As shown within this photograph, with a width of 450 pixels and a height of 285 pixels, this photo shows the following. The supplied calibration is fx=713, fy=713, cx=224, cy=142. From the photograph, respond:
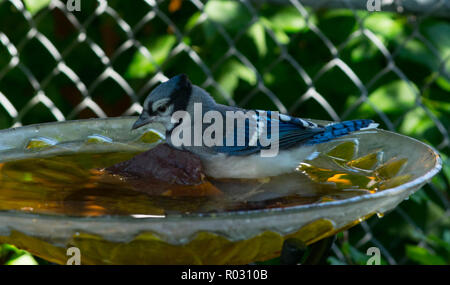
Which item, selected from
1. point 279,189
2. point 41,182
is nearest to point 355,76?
point 279,189

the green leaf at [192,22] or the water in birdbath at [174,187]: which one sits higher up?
the green leaf at [192,22]

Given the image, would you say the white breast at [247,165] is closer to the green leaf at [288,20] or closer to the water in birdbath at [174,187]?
the water in birdbath at [174,187]

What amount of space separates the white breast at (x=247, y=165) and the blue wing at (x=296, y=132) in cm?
2

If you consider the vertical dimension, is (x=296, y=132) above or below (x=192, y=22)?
below

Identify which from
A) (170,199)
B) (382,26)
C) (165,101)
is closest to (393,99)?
(382,26)

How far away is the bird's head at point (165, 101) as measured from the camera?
0.95m

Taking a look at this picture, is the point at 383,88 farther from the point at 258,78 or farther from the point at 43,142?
the point at 43,142

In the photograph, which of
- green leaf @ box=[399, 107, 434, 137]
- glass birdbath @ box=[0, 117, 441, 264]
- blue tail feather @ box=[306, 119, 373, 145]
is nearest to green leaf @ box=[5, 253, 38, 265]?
glass birdbath @ box=[0, 117, 441, 264]

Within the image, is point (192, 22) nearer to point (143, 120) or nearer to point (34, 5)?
point (34, 5)

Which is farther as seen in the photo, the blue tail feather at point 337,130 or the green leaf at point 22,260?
the green leaf at point 22,260

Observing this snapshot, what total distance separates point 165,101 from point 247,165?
0.14 meters

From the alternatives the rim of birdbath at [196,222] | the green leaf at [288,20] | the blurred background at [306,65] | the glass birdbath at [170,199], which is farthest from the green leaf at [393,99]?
the rim of birdbath at [196,222]

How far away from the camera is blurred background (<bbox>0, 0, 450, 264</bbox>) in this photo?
5.46 feet

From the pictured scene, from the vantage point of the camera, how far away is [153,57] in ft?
6.12
